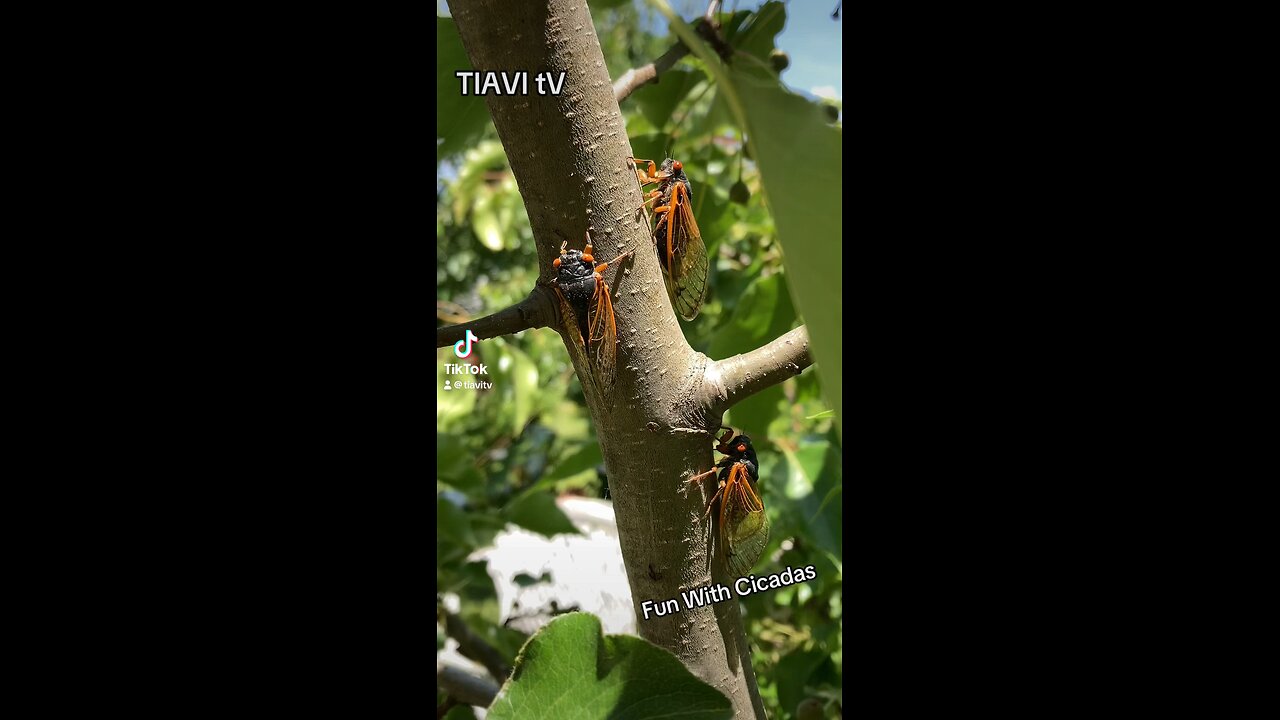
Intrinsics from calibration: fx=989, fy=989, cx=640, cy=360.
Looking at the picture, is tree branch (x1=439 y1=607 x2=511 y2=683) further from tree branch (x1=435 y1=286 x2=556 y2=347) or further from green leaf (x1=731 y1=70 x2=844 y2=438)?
green leaf (x1=731 y1=70 x2=844 y2=438)

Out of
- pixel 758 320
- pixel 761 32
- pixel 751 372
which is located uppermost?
pixel 761 32

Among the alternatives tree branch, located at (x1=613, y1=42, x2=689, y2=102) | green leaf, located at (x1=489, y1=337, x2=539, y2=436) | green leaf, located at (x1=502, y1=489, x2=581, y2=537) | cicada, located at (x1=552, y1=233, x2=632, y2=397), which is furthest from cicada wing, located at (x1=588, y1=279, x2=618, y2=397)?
green leaf, located at (x1=489, y1=337, x2=539, y2=436)

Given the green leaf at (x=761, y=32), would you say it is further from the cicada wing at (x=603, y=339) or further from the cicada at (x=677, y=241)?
the cicada wing at (x=603, y=339)

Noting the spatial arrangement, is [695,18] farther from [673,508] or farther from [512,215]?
[512,215]

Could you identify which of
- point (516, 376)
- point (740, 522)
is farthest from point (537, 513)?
point (740, 522)

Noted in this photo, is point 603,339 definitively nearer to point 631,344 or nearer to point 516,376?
point 631,344

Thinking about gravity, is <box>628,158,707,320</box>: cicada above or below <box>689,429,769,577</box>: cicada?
above

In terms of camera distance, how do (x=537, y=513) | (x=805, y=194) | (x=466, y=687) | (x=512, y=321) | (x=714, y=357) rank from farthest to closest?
(x=537, y=513) → (x=714, y=357) → (x=466, y=687) → (x=512, y=321) → (x=805, y=194)
